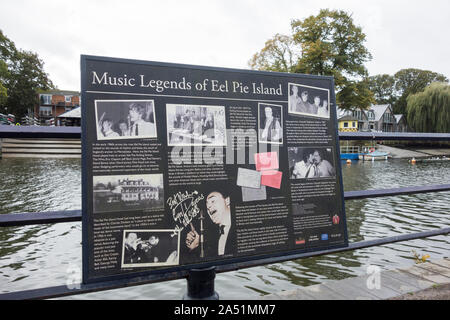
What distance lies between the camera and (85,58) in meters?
1.59

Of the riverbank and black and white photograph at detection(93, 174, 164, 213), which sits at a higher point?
the riverbank

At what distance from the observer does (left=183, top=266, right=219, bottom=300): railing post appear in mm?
1766

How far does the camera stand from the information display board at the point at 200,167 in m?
1.58

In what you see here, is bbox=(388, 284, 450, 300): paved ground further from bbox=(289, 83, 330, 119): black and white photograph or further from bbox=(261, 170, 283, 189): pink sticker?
bbox=(289, 83, 330, 119): black and white photograph

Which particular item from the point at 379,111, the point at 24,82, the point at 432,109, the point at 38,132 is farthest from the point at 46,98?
the point at 38,132

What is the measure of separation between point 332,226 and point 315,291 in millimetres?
440

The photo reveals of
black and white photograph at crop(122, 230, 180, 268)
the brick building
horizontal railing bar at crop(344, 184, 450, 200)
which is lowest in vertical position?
black and white photograph at crop(122, 230, 180, 268)

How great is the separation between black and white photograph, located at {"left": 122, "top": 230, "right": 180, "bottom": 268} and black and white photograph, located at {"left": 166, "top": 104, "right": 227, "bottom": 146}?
0.47 metres

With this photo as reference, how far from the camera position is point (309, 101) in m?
2.10

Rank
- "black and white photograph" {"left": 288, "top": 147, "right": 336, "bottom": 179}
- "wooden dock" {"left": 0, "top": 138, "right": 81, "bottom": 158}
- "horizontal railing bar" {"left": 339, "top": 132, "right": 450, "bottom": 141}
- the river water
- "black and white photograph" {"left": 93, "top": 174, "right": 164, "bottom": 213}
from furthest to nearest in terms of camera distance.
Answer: the river water < "wooden dock" {"left": 0, "top": 138, "right": 81, "bottom": 158} < "horizontal railing bar" {"left": 339, "top": 132, "right": 450, "bottom": 141} < "black and white photograph" {"left": 288, "top": 147, "right": 336, "bottom": 179} < "black and white photograph" {"left": 93, "top": 174, "right": 164, "bottom": 213}

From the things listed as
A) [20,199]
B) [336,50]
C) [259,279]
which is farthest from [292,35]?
[259,279]

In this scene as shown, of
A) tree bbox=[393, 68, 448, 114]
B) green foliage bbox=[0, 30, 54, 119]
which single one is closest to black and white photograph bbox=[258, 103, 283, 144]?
green foliage bbox=[0, 30, 54, 119]

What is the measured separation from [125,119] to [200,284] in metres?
0.97

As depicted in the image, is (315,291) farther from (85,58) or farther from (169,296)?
(169,296)
